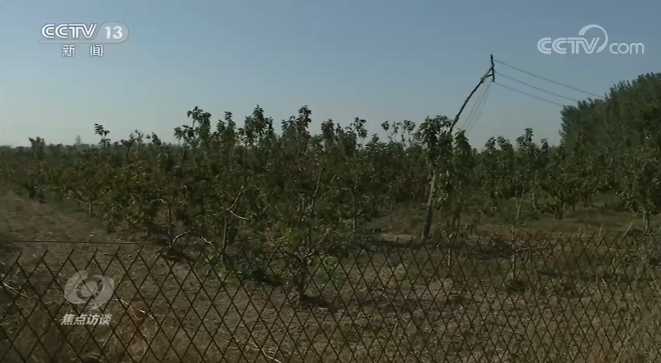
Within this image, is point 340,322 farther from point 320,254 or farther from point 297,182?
point 297,182

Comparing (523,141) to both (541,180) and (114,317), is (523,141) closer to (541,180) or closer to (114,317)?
(541,180)

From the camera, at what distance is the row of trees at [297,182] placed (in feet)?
25.0

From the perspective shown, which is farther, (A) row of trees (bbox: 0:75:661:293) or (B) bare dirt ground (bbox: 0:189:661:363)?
(A) row of trees (bbox: 0:75:661:293)

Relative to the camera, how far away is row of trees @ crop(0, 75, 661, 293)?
7609 millimetres

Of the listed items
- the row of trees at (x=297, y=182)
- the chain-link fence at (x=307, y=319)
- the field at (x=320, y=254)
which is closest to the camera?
the chain-link fence at (x=307, y=319)

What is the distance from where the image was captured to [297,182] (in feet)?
34.5

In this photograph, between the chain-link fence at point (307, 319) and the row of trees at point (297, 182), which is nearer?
the chain-link fence at point (307, 319)

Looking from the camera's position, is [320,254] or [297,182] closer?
[320,254]

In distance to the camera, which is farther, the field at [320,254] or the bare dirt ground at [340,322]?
the field at [320,254]

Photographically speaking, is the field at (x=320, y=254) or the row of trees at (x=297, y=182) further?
the row of trees at (x=297, y=182)

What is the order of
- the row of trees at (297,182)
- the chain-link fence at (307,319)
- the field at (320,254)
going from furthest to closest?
the row of trees at (297,182), the field at (320,254), the chain-link fence at (307,319)

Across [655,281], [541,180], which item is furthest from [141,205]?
[541,180]

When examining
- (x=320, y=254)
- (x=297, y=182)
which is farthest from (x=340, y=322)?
(x=297, y=182)

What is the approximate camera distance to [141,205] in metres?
9.95
